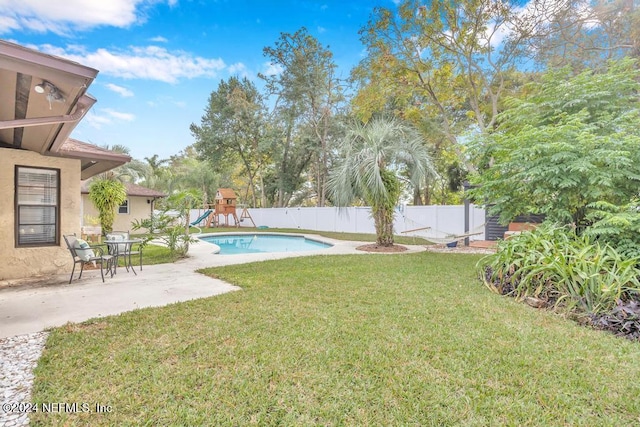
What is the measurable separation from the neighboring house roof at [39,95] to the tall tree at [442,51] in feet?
39.7

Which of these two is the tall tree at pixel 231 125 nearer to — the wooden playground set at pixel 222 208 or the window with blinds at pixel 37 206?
the wooden playground set at pixel 222 208

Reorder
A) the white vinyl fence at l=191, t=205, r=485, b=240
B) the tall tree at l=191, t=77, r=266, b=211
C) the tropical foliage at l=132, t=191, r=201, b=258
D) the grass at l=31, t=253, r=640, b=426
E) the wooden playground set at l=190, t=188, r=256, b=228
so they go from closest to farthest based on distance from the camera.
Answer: the grass at l=31, t=253, r=640, b=426 → the tropical foliage at l=132, t=191, r=201, b=258 → the white vinyl fence at l=191, t=205, r=485, b=240 → the wooden playground set at l=190, t=188, r=256, b=228 → the tall tree at l=191, t=77, r=266, b=211

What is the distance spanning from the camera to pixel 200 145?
25.1 m

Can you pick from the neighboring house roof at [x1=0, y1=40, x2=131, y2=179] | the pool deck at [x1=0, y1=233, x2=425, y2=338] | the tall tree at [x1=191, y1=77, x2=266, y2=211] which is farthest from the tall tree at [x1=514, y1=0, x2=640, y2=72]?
the tall tree at [x1=191, y1=77, x2=266, y2=211]

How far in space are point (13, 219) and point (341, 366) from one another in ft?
22.4

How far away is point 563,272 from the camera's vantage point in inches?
165

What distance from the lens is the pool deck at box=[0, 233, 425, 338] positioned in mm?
Result: 3814

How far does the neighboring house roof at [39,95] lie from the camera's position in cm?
275

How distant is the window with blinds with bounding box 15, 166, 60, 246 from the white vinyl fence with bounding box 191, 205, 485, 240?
7.54 m

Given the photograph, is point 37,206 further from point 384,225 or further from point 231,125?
point 231,125

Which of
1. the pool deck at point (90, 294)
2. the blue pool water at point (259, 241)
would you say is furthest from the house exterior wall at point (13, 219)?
the blue pool water at point (259, 241)

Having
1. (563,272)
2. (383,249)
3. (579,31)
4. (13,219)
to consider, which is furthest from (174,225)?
(579,31)

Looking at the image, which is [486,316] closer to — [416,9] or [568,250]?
[568,250]

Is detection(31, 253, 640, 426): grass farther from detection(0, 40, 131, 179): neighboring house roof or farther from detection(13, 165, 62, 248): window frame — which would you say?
detection(13, 165, 62, 248): window frame
